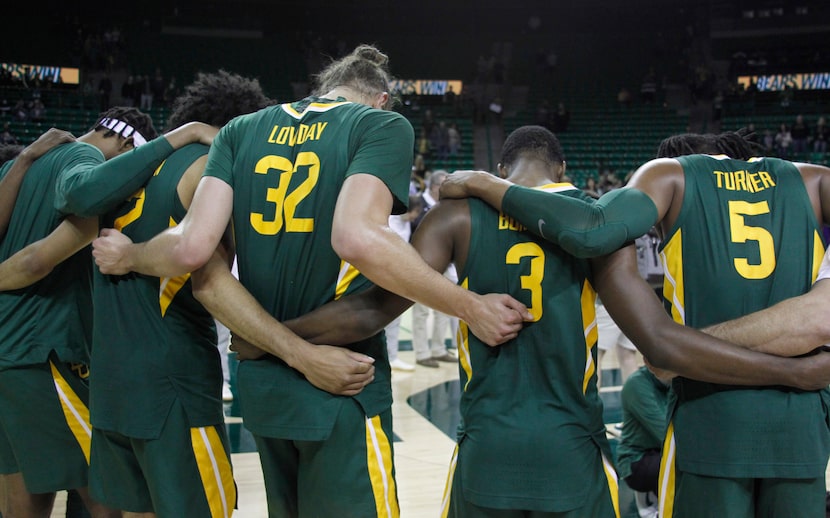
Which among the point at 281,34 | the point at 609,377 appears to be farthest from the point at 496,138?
the point at 609,377

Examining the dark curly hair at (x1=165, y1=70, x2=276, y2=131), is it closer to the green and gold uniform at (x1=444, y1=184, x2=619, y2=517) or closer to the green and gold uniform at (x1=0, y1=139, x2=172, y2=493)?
the green and gold uniform at (x1=0, y1=139, x2=172, y2=493)

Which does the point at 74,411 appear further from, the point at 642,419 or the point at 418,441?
the point at 418,441

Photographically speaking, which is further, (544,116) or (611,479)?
(544,116)

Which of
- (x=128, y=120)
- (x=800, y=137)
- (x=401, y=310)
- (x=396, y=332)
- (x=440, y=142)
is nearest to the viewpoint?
(x=401, y=310)

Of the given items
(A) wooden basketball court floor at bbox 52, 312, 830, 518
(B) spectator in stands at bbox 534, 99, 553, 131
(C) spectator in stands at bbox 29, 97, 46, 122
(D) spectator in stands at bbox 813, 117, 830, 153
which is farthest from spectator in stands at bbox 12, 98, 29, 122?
(D) spectator in stands at bbox 813, 117, 830, 153

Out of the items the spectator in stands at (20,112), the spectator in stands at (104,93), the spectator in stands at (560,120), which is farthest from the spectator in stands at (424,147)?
the spectator in stands at (20,112)

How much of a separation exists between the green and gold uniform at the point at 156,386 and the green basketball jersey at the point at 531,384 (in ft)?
2.88

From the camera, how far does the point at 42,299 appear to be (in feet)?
10.2

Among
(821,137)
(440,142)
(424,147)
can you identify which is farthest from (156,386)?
(821,137)

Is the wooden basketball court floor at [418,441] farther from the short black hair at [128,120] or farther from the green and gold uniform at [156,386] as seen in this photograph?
the short black hair at [128,120]

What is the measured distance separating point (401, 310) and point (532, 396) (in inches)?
18.5

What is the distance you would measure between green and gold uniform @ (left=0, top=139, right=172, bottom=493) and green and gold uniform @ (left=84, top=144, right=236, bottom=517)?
51 centimetres

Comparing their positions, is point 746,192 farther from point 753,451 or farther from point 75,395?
point 75,395

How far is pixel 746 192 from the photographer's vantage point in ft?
7.90
